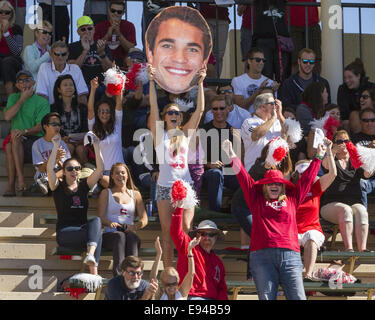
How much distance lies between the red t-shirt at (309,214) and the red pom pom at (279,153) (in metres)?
0.44

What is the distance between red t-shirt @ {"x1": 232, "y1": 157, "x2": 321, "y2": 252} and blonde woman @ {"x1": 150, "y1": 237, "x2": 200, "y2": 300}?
67 centimetres

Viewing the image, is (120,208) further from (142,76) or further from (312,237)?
(142,76)

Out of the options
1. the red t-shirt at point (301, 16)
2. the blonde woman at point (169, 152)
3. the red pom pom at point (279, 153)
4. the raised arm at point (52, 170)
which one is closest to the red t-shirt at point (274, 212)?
the red pom pom at point (279, 153)

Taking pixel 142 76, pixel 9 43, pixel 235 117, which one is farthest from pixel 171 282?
pixel 9 43

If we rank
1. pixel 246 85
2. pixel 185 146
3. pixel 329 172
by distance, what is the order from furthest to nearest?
pixel 246 85, pixel 185 146, pixel 329 172

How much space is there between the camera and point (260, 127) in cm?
1152

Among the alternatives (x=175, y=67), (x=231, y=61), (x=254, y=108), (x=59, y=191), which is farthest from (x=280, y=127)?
(x=231, y=61)

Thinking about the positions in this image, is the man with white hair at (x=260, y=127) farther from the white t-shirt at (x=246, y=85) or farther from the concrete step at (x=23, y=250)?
the concrete step at (x=23, y=250)

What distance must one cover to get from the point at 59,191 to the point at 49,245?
0.64 metres

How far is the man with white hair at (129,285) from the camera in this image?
9430 mm

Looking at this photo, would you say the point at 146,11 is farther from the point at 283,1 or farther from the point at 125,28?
the point at 283,1

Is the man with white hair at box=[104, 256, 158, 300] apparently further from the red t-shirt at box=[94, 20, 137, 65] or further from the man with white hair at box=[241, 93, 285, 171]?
the red t-shirt at box=[94, 20, 137, 65]

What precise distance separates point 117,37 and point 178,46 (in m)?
1.84

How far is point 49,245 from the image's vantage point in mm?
11188
